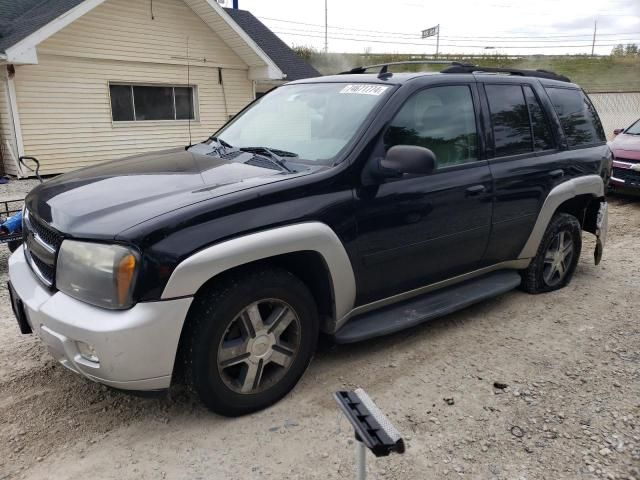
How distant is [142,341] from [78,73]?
11222 millimetres

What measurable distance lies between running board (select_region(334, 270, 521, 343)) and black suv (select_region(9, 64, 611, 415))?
2 centimetres

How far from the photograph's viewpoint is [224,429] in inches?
108

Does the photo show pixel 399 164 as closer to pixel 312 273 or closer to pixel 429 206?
pixel 429 206

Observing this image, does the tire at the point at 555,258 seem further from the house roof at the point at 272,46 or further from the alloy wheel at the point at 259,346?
the house roof at the point at 272,46

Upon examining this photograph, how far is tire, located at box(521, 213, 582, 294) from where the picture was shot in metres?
4.49

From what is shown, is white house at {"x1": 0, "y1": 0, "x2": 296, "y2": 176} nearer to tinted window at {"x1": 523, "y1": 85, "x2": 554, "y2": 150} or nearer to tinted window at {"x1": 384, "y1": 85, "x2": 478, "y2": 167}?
tinted window at {"x1": 523, "y1": 85, "x2": 554, "y2": 150}

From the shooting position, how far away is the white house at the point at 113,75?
1092cm

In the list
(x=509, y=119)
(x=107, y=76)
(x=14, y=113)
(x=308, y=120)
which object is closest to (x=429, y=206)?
(x=308, y=120)

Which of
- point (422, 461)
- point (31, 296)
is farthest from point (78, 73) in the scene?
point (422, 461)

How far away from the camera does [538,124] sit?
14.0ft

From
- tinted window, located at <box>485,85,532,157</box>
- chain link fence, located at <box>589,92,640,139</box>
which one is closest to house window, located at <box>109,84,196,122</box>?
tinted window, located at <box>485,85,532,157</box>

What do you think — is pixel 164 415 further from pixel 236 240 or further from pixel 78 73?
pixel 78 73

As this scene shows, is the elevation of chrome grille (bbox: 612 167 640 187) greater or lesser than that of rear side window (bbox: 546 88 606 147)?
lesser

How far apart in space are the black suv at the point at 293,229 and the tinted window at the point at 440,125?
13mm
